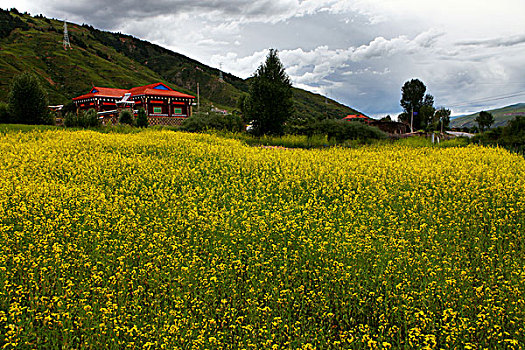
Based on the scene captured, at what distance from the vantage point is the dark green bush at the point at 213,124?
86.2 feet

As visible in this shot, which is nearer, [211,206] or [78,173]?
[211,206]

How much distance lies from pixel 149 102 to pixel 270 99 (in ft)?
94.2

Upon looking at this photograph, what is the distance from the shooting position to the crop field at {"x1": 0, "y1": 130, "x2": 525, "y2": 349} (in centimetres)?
382

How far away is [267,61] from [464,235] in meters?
20.0

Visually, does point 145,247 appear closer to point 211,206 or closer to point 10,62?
point 211,206

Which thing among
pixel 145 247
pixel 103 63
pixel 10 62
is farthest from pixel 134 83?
pixel 145 247

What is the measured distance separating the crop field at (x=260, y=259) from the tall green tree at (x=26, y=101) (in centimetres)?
1491

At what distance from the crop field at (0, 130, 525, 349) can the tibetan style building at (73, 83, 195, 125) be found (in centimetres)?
3767

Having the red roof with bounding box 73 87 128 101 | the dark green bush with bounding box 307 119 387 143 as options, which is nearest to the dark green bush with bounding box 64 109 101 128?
the dark green bush with bounding box 307 119 387 143

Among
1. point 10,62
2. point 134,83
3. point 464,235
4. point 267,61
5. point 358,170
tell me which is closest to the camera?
point 464,235

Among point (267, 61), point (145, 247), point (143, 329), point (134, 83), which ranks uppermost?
point (134, 83)

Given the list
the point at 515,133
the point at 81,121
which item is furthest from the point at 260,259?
the point at 81,121

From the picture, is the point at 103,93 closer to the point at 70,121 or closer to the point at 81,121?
the point at 81,121

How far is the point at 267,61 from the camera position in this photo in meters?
24.1
